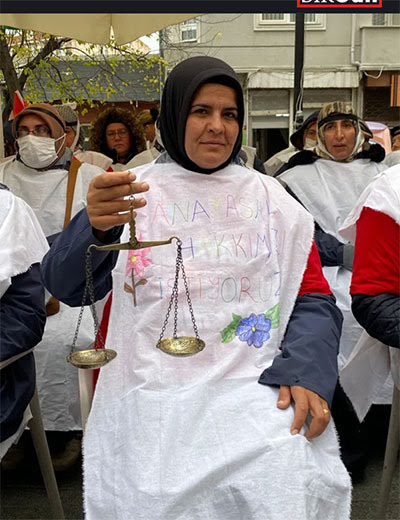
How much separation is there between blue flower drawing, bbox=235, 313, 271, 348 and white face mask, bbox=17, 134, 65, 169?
281 centimetres

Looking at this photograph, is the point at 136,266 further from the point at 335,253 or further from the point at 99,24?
the point at 99,24

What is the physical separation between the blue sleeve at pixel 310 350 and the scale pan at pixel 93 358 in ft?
1.58

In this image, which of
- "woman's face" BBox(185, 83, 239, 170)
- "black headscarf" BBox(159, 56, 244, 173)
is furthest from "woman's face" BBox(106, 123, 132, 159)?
"woman's face" BBox(185, 83, 239, 170)

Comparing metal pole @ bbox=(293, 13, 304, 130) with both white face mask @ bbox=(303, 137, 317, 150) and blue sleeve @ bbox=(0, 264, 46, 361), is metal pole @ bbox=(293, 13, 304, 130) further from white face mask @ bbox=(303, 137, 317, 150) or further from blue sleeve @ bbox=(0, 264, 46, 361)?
blue sleeve @ bbox=(0, 264, 46, 361)

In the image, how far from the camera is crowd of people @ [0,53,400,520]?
5.36ft

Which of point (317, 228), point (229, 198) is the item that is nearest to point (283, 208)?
point (229, 198)

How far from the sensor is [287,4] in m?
3.14

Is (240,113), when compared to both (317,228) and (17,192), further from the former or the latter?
(17,192)

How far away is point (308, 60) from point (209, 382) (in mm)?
19640

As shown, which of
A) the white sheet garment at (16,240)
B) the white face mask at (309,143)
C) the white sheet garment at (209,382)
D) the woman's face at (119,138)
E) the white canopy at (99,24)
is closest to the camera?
the white sheet garment at (209,382)

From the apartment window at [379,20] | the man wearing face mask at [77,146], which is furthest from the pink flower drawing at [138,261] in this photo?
the apartment window at [379,20]

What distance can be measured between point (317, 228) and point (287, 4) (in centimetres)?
149

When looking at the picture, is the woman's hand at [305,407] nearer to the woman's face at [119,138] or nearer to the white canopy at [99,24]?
the white canopy at [99,24]

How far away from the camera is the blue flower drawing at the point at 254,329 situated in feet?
6.54
